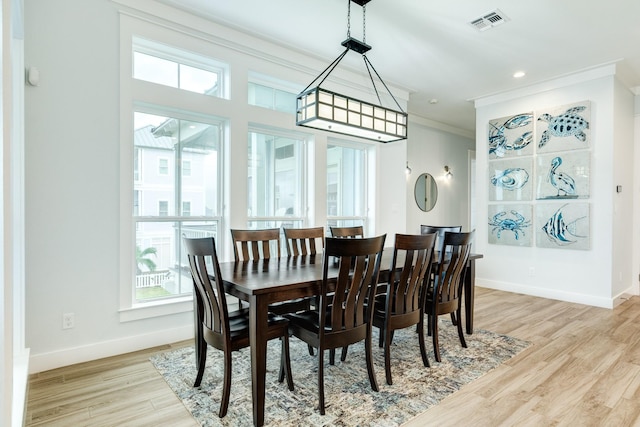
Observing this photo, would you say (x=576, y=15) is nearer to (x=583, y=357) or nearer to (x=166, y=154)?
(x=583, y=357)

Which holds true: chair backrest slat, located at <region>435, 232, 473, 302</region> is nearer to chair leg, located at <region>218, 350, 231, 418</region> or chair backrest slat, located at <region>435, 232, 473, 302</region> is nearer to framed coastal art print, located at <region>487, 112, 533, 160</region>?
chair leg, located at <region>218, 350, 231, 418</region>

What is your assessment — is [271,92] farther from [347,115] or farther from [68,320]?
[68,320]

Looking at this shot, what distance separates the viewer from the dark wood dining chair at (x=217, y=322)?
6.75 feet

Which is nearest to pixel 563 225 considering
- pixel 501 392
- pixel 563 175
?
pixel 563 175

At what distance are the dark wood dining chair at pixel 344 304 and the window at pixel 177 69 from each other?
7.77ft

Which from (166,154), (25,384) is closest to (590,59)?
(166,154)

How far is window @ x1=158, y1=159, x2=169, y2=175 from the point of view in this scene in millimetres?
3273

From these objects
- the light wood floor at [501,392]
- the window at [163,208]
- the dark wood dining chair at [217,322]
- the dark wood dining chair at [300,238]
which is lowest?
the light wood floor at [501,392]

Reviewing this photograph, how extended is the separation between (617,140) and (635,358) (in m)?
2.85

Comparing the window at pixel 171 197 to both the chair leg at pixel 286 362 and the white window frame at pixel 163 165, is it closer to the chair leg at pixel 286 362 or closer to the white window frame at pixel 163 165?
the white window frame at pixel 163 165

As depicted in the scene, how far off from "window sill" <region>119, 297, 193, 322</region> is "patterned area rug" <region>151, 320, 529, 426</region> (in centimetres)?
39

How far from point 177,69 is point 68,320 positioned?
93.4 inches

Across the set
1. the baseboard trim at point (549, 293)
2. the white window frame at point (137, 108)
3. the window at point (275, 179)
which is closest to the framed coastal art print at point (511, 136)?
the baseboard trim at point (549, 293)

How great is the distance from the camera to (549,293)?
4.88m
